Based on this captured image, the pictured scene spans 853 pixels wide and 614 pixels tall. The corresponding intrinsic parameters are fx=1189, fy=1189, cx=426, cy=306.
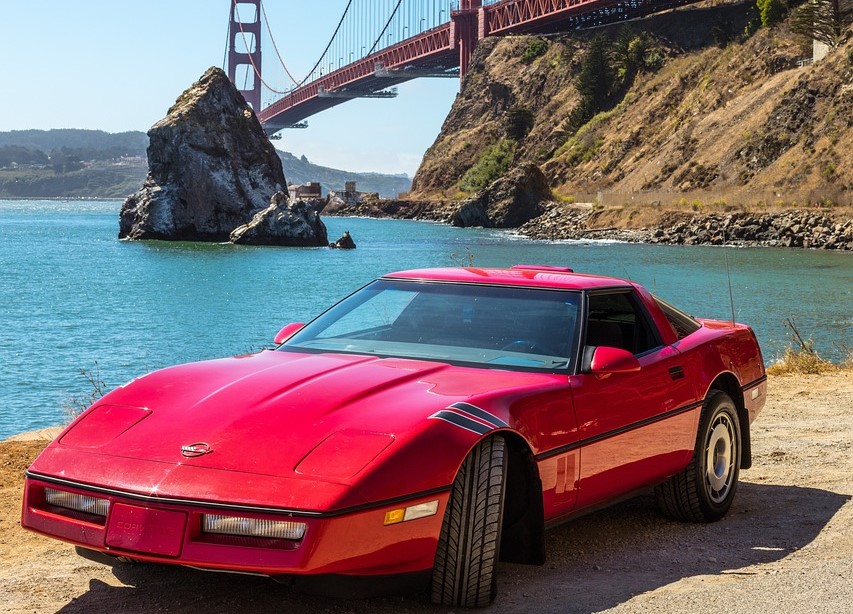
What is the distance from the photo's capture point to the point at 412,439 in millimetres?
4129

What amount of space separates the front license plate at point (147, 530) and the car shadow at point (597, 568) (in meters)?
0.32

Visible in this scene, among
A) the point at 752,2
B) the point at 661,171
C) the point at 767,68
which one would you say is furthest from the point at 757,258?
the point at 752,2

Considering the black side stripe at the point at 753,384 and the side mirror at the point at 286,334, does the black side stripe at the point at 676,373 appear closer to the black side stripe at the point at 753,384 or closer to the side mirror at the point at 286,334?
the black side stripe at the point at 753,384

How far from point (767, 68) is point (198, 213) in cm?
3975

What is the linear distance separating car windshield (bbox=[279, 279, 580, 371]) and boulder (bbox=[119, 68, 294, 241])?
67.9 metres

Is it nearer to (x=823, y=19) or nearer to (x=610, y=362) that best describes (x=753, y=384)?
(x=610, y=362)

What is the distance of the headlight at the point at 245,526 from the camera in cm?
388

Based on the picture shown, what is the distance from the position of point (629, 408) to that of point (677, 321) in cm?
108

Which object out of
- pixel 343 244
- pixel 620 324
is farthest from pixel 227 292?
pixel 620 324

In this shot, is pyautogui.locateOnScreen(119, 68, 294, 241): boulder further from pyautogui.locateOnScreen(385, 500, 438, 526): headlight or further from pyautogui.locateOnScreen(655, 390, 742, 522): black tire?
pyautogui.locateOnScreen(385, 500, 438, 526): headlight

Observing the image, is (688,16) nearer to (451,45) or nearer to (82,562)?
(451,45)

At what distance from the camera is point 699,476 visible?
5910 millimetres

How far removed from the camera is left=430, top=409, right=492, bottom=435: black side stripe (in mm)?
4273

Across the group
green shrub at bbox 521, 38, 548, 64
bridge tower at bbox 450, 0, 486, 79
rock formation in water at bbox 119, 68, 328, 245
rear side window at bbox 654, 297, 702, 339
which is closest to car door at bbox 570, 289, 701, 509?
rear side window at bbox 654, 297, 702, 339
